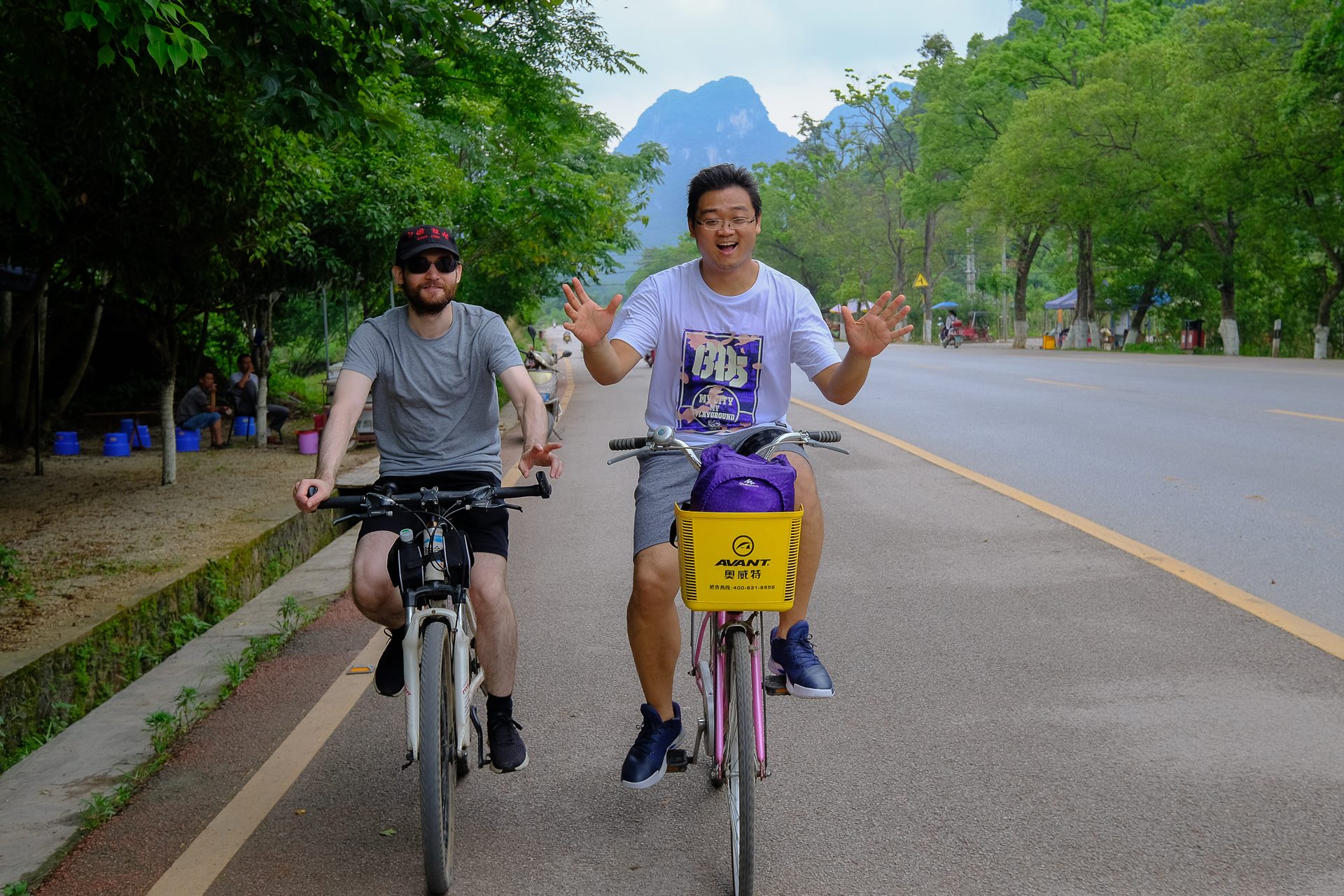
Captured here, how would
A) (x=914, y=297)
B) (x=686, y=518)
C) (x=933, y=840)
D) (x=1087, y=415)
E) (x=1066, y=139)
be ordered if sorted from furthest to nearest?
(x=914, y=297) → (x=1066, y=139) → (x=1087, y=415) → (x=933, y=840) → (x=686, y=518)

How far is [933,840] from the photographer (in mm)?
3732

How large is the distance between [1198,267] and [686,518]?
4535 centimetres

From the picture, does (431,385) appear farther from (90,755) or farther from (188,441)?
(188,441)

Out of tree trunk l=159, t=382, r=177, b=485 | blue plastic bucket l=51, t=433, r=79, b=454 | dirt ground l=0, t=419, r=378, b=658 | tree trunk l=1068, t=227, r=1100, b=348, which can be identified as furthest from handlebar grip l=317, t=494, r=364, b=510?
tree trunk l=1068, t=227, r=1100, b=348

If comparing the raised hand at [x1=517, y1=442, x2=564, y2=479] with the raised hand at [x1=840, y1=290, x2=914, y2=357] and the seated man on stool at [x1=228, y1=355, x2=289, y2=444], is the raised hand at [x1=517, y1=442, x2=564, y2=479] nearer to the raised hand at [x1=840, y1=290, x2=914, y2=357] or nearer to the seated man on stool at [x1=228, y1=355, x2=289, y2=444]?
the raised hand at [x1=840, y1=290, x2=914, y2=357]

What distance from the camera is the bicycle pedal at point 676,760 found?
13.1 feet

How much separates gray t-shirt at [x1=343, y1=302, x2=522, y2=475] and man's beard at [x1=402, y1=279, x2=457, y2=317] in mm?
102

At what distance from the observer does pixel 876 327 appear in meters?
3.85

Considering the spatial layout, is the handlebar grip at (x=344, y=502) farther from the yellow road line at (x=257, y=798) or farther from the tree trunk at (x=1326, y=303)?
the tree trunk at (x=1326, y=303)

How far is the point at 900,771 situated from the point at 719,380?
55.2 inches

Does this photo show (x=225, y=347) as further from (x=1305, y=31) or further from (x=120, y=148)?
(x=1305, y=31)

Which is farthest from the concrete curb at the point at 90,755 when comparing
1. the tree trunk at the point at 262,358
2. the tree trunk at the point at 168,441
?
the tree trunk at the point at 262,358

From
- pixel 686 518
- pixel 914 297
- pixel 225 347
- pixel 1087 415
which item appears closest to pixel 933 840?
pixel 686 518

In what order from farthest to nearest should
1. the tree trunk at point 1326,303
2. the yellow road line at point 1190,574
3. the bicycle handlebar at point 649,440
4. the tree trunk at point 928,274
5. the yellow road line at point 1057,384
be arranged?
the tree trunk at point 928,274, the tree trunk at point 1326,303, the yellow road line at point 1057,384, the yellow road line at point 1190,574, the bicycle handlebar at point 649,440
